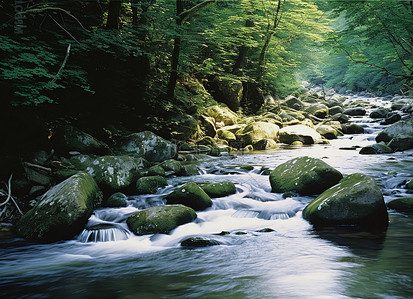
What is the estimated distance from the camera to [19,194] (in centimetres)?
477

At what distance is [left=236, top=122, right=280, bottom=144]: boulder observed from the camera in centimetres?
1230

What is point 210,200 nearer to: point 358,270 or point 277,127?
point 358,270

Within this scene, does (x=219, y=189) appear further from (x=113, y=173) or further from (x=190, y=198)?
(x=113, y=173)

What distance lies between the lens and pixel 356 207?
384 centimetres

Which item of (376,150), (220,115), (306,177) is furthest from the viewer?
(220,115)

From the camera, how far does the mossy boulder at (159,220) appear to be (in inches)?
158

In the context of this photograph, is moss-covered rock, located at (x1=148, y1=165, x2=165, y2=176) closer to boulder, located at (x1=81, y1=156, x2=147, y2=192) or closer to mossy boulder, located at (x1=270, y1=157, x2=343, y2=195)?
boulder, located at (x1=81, y1=156, x2=147, y2=192)

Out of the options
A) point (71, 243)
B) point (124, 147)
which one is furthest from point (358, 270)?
point (124, 147)

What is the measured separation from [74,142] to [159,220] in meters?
3.67

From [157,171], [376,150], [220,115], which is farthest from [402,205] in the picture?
[220,115]

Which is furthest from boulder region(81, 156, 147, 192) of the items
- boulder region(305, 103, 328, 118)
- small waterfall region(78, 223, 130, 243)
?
boulder region(305, 103, 328, 118)

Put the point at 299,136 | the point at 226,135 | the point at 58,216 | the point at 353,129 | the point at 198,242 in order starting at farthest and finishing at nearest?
the point at 353,129 < the point at 299,136 < the point at 226,135 < the point at 58,216 < the point at 198,242

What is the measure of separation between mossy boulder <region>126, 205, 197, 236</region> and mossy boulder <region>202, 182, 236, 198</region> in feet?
3.61

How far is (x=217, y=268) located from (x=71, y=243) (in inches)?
78.0
